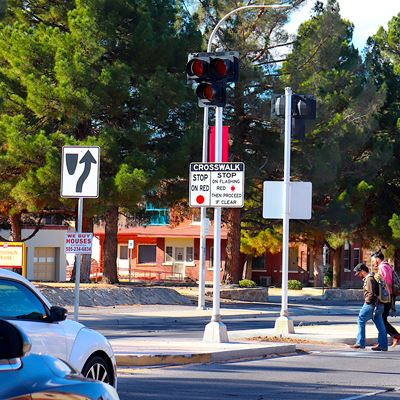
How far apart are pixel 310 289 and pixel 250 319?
23.9 m

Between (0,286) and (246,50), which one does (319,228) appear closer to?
(246,50)

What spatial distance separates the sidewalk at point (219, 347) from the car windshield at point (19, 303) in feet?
20.4

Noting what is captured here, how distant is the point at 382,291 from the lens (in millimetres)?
19750

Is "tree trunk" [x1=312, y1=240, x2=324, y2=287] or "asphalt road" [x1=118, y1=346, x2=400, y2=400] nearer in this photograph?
"asphalt road" [x1=118, y1=346, x2=400, y2=400]

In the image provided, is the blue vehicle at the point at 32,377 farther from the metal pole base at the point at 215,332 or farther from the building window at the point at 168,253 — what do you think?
the building window at the point at 168,253

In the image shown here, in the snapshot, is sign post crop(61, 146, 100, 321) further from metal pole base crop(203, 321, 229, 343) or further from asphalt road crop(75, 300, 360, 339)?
asphalt road crop(75, 300, 360, 339)

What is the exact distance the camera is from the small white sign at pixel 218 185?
1852 cm

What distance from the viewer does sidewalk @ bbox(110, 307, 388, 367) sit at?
52.2 ft

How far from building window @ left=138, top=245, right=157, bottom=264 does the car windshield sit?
2389 inches

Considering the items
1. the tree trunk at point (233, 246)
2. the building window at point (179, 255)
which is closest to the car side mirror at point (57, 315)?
the tree trunk at point (233, 246)

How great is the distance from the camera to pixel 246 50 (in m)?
44.5

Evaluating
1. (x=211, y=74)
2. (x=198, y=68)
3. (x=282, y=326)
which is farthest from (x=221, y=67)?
(x=282, y=326)

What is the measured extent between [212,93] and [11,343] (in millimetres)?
12761

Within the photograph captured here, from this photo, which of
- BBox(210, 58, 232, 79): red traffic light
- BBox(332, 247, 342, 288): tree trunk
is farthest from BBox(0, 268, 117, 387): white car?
BBox(332, 247, 342, 288): tree trunk
